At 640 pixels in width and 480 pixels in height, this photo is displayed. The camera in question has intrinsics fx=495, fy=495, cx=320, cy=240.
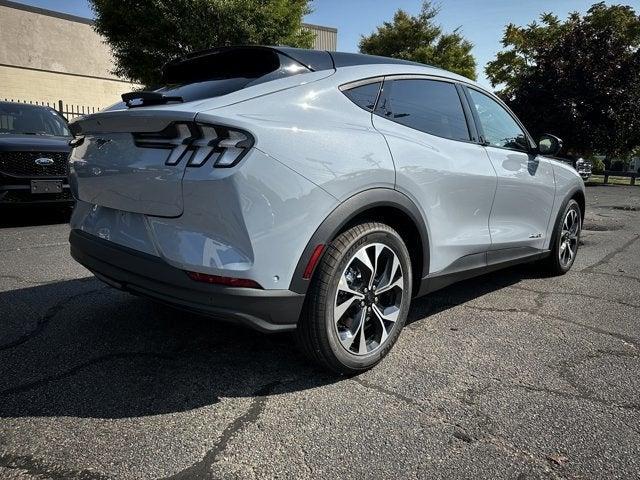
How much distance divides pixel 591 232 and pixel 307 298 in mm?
7002

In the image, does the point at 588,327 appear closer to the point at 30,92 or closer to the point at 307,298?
the point at 307,298

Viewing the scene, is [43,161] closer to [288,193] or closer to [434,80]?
[434,80]

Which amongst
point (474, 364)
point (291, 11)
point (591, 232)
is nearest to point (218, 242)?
point (474, 364)

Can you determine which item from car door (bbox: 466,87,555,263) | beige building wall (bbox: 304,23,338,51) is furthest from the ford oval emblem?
beige building wall (bbox: 304,23,338,51)

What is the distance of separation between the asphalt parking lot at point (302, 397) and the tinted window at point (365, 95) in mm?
1395

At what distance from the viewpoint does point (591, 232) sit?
778 centimetres

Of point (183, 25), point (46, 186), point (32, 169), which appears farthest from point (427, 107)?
point (183, 25)

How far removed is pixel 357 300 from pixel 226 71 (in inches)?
54.8

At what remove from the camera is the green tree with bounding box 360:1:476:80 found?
85.9 ft

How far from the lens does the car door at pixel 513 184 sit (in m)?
3.49

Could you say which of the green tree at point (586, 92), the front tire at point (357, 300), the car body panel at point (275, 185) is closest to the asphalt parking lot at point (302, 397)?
the front tire at point (357, 300)

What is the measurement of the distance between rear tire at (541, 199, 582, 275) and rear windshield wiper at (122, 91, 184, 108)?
3.53 metres

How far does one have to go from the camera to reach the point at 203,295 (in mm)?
2107

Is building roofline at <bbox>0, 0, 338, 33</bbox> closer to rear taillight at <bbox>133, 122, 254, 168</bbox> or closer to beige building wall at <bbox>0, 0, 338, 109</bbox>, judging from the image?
beige building wall at <bbox>0, 0, 338, 109</bbox>
